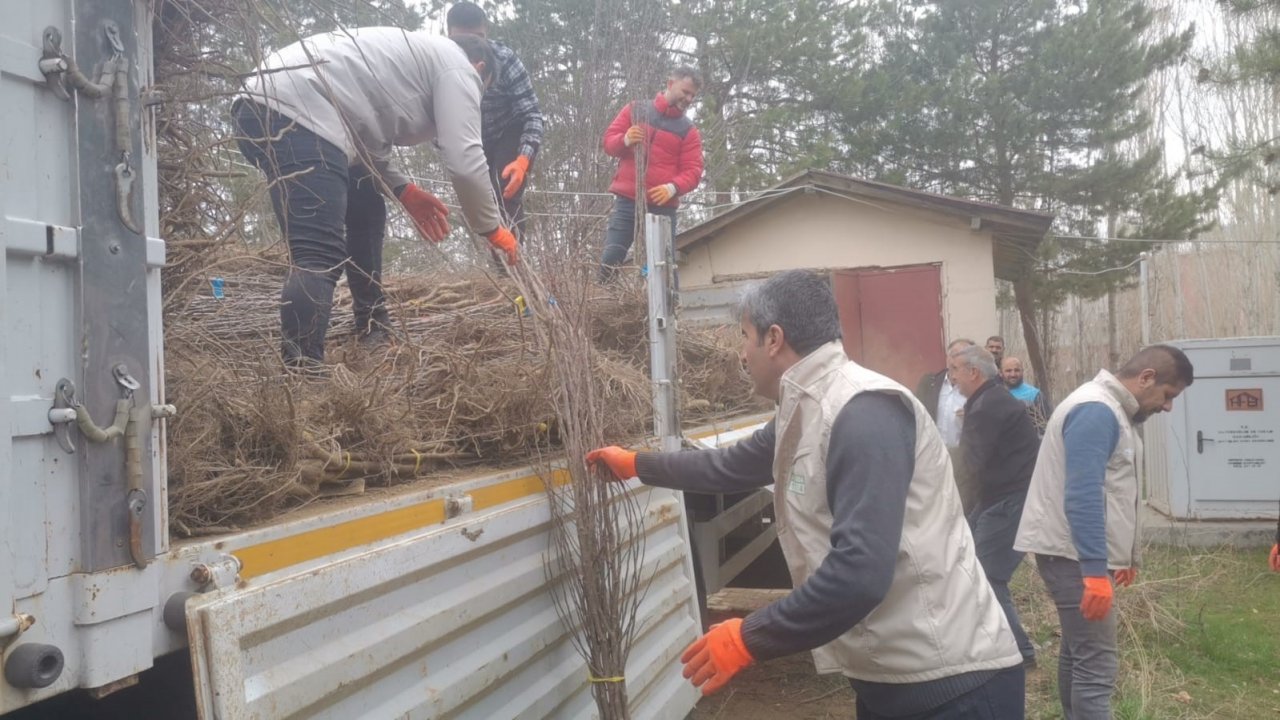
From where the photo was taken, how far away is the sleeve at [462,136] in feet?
9.73

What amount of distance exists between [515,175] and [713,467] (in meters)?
2.02

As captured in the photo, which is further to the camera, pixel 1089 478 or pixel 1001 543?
pixel 1001 543

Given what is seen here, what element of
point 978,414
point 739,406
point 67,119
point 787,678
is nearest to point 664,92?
point 739,406

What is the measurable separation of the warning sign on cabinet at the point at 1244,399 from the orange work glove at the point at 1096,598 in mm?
6511

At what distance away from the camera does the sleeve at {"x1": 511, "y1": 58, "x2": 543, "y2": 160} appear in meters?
4.50

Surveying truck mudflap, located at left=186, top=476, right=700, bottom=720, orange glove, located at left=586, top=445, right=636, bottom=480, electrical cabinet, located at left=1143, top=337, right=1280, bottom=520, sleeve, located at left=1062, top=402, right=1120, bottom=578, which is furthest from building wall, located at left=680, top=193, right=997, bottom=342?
truck mudflap, located at left=186, top=476, right=700, bottom=720

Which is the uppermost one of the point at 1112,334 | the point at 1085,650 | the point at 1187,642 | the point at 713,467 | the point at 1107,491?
the point at 1112,334

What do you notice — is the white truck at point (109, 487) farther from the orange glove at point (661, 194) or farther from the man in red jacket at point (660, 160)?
the orange glove at point (661, 194)

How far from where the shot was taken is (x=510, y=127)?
4.59m

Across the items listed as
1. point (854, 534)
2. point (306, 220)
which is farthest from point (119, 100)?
point (854, 534)

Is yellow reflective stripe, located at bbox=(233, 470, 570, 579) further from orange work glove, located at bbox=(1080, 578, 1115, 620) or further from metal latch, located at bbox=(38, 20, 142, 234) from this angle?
orange work glove, located at bbox=(1080, 578, 1115, 620)

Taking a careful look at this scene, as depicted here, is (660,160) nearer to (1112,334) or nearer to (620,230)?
(620,230)

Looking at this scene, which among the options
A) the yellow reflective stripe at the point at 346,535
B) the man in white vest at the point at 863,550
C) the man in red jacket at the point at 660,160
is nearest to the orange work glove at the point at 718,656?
the man in white vest at the point at 863,550

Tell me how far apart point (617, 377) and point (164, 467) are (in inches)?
73.8
